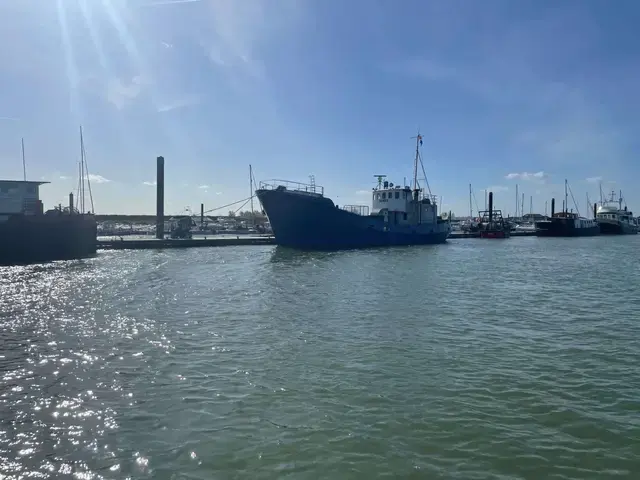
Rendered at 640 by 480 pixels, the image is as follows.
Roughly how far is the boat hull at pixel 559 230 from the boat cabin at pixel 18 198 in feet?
242

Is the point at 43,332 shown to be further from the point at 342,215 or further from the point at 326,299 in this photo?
the point at 342,215

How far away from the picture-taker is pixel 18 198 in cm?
3288

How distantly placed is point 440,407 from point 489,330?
207 inches

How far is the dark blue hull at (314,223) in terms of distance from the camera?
1505 inches

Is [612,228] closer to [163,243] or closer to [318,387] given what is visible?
[163,243]

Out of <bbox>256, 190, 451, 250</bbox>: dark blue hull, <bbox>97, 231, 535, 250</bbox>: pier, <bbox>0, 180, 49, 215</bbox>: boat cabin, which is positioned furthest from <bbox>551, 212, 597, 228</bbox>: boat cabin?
<bbox>0, 180, 49, 215</bbox>: boat cabin

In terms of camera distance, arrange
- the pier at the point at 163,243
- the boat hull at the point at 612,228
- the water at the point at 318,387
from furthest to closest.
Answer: the boat hull at the point at 612,228 → the pier at the point at 163,243 → the water at the point at 318,387

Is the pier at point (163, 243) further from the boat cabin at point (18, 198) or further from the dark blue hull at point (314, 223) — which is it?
the boat cabin at point (18, 198)

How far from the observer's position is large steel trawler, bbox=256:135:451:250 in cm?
3841

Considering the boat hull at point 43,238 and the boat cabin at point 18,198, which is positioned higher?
the boat cabin at point 18,198

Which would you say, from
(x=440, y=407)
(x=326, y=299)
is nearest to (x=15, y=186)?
(x=326, y=299)

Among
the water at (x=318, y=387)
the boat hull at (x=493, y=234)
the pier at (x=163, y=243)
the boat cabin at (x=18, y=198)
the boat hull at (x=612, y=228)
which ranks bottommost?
the water at (x=318, y=387)

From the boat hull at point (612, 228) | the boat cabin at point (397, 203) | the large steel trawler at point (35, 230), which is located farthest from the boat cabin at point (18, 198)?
the boat hull at point (612, 228)

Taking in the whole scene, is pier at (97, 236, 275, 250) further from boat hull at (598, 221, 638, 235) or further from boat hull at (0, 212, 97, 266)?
boat hull at (598, 221, 638, 235)
